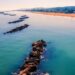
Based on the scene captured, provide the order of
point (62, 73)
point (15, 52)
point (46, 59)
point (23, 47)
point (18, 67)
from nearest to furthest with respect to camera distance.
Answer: point (62, 73) → point (18, 67) → point (46, 59) → point (15, 52) → point (23, 47)

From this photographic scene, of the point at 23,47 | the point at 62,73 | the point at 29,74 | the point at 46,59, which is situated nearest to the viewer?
the point at 29,74

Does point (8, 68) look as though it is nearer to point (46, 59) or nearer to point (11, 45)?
point (46, 59)

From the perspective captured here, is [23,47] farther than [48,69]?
Yes

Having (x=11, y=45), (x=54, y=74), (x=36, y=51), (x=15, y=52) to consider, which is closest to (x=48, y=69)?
(x=54, y=74)

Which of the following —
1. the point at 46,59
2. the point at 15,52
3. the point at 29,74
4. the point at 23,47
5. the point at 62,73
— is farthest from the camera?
the point at 23,47

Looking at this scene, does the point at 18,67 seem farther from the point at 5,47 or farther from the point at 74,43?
the point at 74,43

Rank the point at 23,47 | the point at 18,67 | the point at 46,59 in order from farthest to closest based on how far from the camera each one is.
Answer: the point at 23,47, the point at 46,59, the point at 18,67

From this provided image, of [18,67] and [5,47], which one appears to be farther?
[5,47]

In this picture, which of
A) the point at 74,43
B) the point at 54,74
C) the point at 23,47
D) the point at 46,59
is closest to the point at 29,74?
the point at 54,74

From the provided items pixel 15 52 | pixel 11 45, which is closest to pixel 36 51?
pixel 15 52
